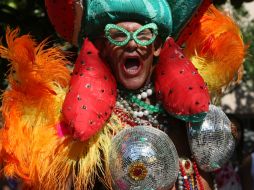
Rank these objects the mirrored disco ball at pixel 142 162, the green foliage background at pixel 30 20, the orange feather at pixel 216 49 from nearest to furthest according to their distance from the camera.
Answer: the mirrored disco ball at pixel 142 162 → the orange feather at pixel 216 49 → the green foliage background at pixel 30 20

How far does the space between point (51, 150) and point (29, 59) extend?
324 millimetres

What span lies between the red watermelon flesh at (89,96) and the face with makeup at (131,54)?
5cm

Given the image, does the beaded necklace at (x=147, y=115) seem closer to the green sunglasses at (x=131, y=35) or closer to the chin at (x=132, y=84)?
the chin at (x=132, y=84)

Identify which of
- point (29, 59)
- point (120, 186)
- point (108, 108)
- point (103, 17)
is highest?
point (103, 17)

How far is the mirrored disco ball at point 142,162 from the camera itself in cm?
170

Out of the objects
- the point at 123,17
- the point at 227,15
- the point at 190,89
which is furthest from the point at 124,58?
the point at 227,15

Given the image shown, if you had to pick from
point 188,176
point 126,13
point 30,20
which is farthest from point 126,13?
point 30,20

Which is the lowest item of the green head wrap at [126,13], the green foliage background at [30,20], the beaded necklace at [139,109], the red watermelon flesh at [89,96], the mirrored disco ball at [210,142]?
the green foliage background at [30,20]

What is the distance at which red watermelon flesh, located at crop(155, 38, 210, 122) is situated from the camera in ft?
5.83

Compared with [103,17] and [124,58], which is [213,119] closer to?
[124,58]

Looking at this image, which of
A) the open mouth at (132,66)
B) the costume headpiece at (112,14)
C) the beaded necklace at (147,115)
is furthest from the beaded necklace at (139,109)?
the costume headpiece at (112,14)

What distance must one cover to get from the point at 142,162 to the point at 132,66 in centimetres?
33

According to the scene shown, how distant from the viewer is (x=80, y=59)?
6.07 ft

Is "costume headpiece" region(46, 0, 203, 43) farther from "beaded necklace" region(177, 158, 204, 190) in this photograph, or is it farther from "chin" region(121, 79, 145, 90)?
"beaded necklace" region(177, 158, 204, 190)
